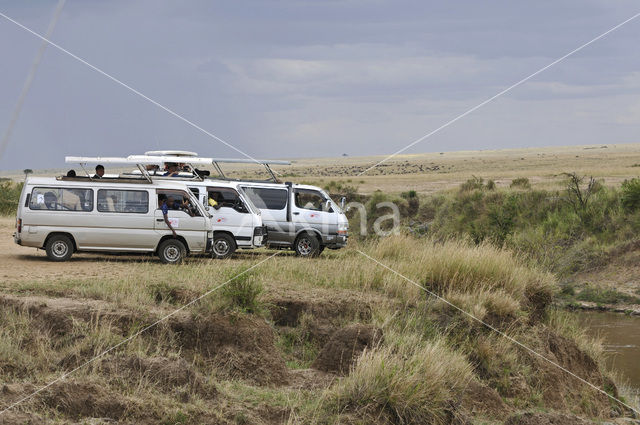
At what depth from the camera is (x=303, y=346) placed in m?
13.5

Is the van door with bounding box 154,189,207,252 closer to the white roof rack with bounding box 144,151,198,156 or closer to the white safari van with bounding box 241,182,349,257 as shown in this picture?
the white safari van with bounding box 241,182,349,257

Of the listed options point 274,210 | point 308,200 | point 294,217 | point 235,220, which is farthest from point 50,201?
point 308,200

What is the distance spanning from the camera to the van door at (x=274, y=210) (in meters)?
22.3

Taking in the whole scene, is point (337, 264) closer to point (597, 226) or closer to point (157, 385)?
point (157, 385)

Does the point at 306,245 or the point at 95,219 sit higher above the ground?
the point at 95,219

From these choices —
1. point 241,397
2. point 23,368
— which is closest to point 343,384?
point 241,397

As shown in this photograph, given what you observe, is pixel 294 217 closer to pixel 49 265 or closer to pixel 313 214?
pixel 313 214

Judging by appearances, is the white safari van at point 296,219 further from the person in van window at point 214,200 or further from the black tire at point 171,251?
the black tire at point 171,251

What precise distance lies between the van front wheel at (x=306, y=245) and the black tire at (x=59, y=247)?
6.50m

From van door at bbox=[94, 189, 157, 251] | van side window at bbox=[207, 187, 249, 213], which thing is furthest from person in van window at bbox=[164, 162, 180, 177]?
van door at bbox=[94, 189, 157, 251]

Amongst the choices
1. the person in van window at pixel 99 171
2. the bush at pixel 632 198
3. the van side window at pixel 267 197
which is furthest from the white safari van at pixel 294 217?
the bush at pixel 632 198

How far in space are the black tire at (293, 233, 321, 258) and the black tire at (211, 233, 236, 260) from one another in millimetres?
2379

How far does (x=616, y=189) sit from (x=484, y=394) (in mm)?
27343

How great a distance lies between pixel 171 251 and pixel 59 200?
115 inches
